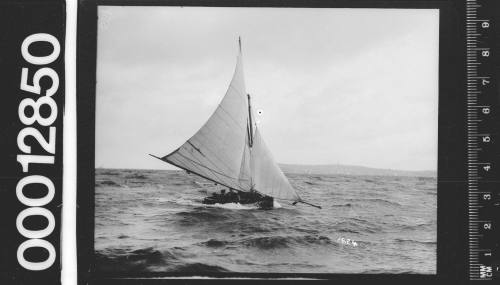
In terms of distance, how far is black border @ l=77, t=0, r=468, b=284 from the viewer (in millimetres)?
2062

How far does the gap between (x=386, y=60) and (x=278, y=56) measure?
1.58 feet

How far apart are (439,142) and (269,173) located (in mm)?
765

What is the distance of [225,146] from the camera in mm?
2250

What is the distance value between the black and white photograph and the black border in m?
0.03

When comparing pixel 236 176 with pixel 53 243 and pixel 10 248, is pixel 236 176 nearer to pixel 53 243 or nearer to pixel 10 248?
pixel 53 243

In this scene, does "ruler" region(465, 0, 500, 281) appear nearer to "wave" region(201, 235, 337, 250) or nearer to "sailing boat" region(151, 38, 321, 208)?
"wave" region(201, 235, 337, 250)

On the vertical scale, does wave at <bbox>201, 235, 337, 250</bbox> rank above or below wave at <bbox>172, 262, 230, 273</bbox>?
above

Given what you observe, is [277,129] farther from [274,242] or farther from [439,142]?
[439,142]

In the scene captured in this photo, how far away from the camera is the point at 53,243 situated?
6.67ft

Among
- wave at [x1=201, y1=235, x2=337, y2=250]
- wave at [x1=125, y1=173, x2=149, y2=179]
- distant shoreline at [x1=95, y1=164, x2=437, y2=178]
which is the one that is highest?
distant shoreline at [x1=95, y1=164, x2=437, y2=178]

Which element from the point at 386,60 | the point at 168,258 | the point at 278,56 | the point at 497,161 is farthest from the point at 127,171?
the point at 497,161

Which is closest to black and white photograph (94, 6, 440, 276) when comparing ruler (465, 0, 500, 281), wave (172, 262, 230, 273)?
wave (172, 262, 230, 273)

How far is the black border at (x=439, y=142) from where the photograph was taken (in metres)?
2.06

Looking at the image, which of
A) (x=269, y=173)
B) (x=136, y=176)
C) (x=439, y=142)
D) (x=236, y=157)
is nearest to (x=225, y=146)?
(x=236, y=157)
